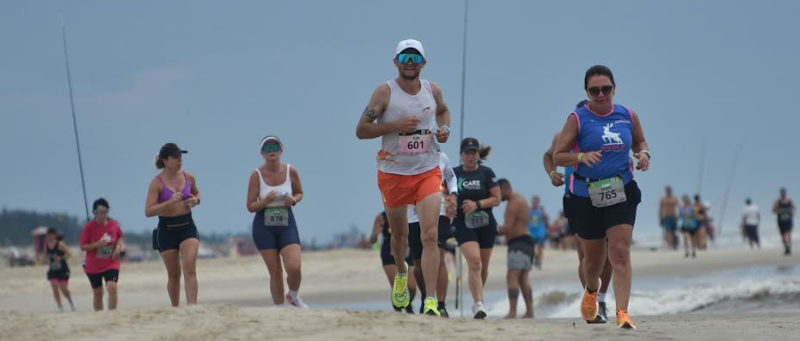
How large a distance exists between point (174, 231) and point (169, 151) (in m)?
0.85

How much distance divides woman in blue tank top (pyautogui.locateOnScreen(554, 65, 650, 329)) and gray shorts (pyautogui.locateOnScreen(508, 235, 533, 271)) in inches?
269

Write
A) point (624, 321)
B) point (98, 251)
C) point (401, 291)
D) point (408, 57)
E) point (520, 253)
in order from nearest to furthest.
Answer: point (624, 321)
point (408, 57)
point (401, 291)
point (98, 251)
point (520, 253)

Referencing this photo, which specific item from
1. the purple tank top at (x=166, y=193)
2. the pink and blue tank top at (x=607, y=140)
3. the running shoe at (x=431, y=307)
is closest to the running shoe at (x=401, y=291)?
the running shoe at (x=431, y=307)

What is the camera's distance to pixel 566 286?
26.1 meters

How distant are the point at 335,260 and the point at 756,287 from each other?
2073 cm

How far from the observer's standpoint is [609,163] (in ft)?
31.9

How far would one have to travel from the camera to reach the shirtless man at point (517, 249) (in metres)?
16.8

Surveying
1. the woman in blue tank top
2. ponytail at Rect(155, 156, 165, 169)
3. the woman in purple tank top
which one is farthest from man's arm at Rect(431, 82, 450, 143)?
ponytail at Rect(155, 156, 165, 169)

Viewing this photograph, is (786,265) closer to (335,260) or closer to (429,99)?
(335,260)

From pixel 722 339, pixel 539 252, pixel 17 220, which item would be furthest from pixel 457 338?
pixel 17 220

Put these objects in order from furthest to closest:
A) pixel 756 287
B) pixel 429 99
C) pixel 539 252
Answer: pixel 539 252, pixel 756 287, pixel 429 99

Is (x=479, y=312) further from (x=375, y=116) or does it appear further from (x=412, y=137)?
(x=375, y=116)

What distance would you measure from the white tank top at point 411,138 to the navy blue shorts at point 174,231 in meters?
3.24

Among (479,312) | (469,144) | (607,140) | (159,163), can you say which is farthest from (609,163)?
(159,163)
